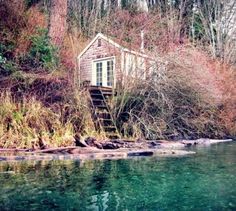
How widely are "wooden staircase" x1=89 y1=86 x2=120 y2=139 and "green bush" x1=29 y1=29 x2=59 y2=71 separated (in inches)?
53.5

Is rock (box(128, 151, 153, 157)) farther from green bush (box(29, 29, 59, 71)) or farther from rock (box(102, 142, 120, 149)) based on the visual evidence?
green bush (box(29, 29, 59, 71))

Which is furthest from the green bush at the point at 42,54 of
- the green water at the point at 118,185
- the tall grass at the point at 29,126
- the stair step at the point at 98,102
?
the green water at the point at 118,185

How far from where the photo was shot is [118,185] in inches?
181

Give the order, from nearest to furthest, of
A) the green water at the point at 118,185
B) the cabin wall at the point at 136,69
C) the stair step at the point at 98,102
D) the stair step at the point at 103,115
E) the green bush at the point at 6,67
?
the green water at the point at 118,185
the green bush at the point at 6,67
the stair step at the point at 103,115
the stair step at the point at 98,102
the cabin wall at the point at 136,69

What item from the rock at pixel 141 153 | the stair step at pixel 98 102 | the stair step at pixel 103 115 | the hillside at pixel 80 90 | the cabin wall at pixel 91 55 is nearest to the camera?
the rock at pixel 141 153

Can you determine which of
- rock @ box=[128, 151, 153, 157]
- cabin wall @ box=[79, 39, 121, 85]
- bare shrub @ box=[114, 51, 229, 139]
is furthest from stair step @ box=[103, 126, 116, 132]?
cabin wall @ box=[79, 39, 121, 85]

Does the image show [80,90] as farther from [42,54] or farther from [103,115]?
[42,54]

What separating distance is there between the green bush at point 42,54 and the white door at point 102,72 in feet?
16.5

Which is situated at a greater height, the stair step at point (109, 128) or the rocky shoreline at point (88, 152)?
the stair step at point (109, 128)

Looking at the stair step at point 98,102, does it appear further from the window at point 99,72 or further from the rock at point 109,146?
the window at point 99,72

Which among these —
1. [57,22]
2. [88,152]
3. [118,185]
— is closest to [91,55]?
[57,22]

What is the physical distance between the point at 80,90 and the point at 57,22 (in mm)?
4404

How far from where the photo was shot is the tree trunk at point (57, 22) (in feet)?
46.3

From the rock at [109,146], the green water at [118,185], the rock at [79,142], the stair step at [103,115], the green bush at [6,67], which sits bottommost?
the green water at [118,185]
